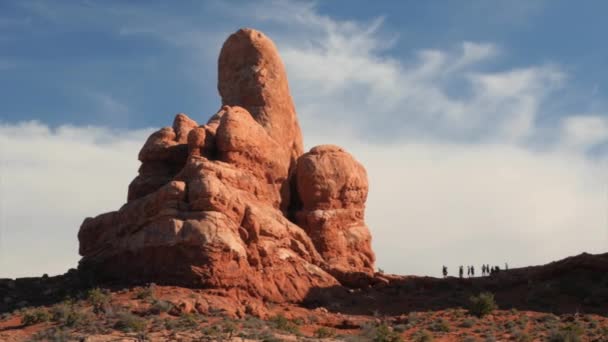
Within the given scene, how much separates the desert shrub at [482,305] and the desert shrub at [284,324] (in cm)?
848

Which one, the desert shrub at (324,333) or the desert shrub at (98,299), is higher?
the desert shrub at (98,299)

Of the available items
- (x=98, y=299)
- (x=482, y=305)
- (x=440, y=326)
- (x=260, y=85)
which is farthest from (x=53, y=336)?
(x=260, y=85)

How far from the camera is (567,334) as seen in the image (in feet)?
102

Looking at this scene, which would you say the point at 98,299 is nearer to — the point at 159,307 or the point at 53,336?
the point at 159,307

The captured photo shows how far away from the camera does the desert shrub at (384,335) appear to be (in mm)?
30750

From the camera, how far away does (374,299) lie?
128ft

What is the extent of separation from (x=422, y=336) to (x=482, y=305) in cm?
558

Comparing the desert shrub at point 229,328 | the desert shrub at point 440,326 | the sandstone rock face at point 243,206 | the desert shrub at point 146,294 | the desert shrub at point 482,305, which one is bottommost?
the desert shrub at point 229,328

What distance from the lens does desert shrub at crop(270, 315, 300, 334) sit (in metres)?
31.6

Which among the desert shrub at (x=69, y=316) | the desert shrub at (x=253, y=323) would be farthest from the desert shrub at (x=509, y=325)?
the desert shrub at (x=69, y=316)

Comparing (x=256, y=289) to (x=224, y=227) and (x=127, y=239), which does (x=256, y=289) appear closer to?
(x=224, y=227)

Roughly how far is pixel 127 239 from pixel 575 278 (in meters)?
20.6

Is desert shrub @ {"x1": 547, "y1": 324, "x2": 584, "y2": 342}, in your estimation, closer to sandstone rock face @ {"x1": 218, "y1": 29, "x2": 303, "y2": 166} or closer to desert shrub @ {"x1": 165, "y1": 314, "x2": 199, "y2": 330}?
desert shrub @ {"x1": 165, "y1": 314, "x2": 199, "y2": 330}

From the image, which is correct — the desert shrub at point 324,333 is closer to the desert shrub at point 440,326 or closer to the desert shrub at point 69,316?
the desert shrub at point 440,326
